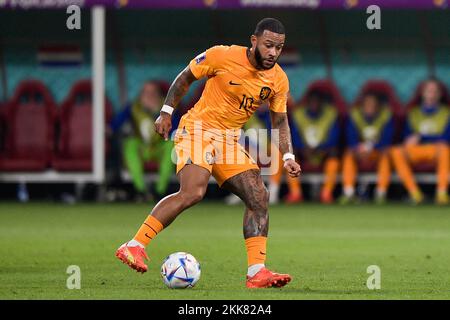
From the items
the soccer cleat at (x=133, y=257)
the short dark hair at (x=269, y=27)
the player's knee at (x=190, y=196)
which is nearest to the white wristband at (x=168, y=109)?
the player's knee at (x=190, y=196)

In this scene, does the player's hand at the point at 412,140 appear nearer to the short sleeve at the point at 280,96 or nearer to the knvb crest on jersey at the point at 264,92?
the short sleeve at the point at 280,96

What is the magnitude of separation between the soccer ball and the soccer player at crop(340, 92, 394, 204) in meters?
8.99

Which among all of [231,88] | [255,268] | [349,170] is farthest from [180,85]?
[349,170]

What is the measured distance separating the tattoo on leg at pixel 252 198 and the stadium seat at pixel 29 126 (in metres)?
9.33

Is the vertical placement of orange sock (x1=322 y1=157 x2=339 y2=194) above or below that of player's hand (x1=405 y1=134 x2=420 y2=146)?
below

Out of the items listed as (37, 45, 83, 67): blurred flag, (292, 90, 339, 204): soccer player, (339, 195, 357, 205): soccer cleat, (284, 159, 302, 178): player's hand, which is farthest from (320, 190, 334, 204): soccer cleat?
(284, 159, 302, 178): player's hand

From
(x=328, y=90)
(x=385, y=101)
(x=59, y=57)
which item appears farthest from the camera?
(x=59, y=57)

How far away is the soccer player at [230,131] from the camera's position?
8555 millimetres

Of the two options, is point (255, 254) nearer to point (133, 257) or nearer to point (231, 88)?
point (133, 257)

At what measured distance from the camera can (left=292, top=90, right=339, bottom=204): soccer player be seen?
17406 mm

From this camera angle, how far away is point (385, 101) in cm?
1812

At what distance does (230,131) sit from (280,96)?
43cm

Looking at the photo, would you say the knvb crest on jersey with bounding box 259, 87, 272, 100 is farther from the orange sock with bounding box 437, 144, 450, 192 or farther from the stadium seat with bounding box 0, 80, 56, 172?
the stadium seat with bounding box 0, 80, 56, 172
